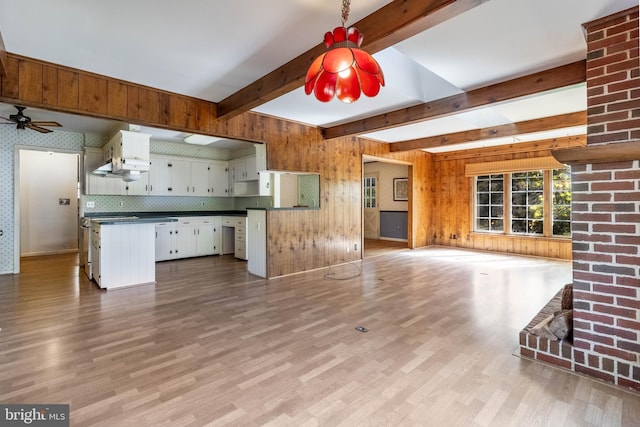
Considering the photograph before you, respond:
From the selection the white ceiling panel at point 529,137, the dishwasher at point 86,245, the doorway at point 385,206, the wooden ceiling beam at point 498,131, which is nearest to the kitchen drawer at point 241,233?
the dishwasher at point 86,245

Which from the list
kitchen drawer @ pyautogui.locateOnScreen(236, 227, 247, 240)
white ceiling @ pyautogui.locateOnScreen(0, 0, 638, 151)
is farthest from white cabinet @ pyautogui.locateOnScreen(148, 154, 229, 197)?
white ceiling @ pyautogui.locateOnScreen(0, 0, 638, 151)

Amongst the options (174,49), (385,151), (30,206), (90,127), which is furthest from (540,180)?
(30,206)

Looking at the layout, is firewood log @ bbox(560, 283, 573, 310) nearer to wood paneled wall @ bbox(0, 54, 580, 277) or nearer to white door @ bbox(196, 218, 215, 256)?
wood paneled wall @ bbox(0, 54, 580, 277)

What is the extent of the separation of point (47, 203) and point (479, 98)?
8.83 m

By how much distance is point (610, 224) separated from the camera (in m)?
1.97

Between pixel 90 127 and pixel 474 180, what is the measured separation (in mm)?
8210

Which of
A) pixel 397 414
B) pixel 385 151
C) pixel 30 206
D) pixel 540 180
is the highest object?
pixel 385 151

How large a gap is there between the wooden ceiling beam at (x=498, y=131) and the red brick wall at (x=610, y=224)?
3.11 metres

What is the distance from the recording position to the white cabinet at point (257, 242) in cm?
477

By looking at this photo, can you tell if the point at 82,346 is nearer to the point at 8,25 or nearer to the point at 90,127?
the point at 8,25

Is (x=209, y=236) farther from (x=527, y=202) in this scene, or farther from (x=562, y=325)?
(x=527, y=202)

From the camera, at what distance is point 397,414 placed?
167cm

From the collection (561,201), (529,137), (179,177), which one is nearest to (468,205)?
(561,201)

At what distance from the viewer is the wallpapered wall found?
502cm
